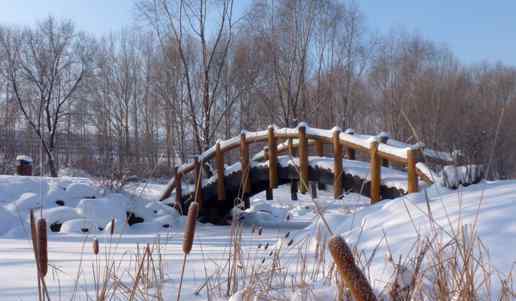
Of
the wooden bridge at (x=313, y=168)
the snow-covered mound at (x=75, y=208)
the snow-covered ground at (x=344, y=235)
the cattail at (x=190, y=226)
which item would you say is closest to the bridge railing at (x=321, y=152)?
the wooden bridge at (x=313, y=168)

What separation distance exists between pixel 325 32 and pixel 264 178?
1404cm

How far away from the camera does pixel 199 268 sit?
2693 mm

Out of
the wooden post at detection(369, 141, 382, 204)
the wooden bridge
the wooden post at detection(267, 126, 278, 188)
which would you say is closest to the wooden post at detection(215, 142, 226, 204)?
the wooden bridge

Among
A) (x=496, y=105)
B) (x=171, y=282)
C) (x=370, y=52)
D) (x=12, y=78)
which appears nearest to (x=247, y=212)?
(x=496, y=105)

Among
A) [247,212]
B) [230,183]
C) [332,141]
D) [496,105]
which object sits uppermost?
[496,105]

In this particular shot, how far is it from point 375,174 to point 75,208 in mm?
5430

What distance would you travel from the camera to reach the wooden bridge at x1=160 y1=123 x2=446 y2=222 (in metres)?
7.61

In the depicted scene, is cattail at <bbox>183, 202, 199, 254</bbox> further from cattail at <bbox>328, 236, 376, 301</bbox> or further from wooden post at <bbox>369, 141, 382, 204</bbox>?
wooden post at <bbox>369, 141, 382, 204</bbox>

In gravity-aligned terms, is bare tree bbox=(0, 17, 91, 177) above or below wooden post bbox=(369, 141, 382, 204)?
above

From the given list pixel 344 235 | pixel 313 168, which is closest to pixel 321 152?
pixel 313 168

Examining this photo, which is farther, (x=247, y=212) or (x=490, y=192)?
(x=247, y=212)

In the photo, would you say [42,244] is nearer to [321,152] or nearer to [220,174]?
[321,152]

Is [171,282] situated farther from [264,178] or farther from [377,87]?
[377,87]

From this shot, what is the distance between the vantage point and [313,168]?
946cm
